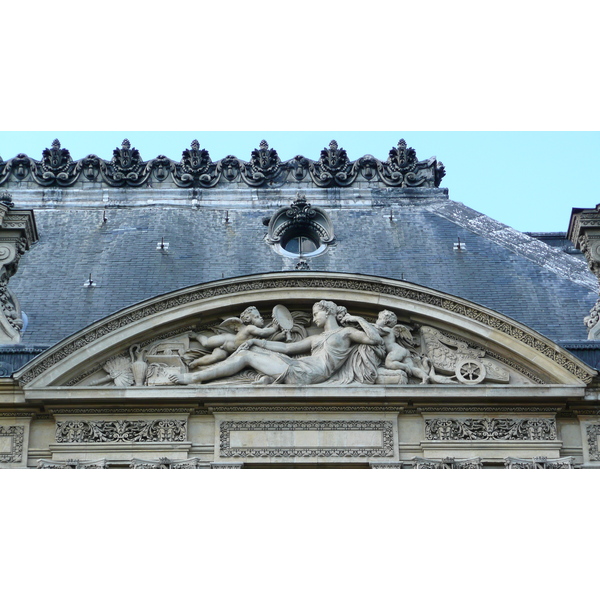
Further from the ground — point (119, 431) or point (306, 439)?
point (119, 431)

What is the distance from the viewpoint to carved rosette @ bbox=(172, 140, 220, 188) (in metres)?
26.0

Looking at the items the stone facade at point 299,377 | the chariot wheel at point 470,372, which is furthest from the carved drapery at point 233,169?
the chariot wheel at point 470,372

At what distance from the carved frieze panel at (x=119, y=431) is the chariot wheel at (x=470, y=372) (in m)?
3.68

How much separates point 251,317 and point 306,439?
73.9 inches

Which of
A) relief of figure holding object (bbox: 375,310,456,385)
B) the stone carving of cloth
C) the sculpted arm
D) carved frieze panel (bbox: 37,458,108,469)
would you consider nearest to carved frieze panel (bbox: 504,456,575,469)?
relief of figure holding object (bbox: 375,310,456,385)

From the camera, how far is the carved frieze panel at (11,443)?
18719mm

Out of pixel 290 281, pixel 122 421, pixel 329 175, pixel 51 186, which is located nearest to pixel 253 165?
pixel 329 175

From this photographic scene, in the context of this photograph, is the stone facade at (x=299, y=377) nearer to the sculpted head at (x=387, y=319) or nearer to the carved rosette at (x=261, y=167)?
the sculpted head at (x=387, y=319)

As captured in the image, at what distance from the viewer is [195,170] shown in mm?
26297

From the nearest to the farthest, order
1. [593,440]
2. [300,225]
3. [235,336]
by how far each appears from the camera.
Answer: [593,440], [235,336], [300,225]

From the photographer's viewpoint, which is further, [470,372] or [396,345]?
[396,345]

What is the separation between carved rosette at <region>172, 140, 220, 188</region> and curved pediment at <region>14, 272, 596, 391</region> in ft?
21.7

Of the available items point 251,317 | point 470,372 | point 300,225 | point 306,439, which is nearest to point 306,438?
point 306,439

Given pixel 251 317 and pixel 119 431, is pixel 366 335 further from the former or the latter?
pixel 119 431
